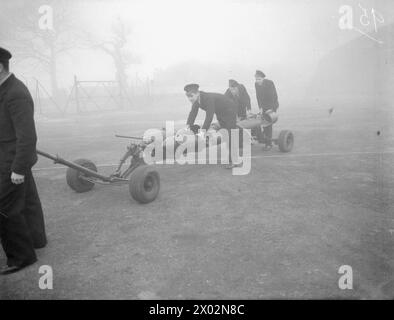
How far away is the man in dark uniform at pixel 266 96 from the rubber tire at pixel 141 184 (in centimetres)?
416

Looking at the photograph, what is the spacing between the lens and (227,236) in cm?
413

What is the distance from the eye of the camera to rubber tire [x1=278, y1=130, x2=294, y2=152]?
27.7 feet

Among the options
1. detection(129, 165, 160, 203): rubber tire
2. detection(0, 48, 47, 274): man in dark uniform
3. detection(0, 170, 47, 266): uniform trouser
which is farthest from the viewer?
detection(129, 165, 160, 203): rubber tire

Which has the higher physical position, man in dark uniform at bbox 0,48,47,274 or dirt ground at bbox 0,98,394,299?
man in dark uniform at bbox 0,48,47,274

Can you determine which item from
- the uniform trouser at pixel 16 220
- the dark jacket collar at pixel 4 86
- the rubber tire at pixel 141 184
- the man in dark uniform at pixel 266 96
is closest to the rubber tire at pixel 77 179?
the rubber tire at pixel 141 184

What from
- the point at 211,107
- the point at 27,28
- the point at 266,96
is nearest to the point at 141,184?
the point at 211,107

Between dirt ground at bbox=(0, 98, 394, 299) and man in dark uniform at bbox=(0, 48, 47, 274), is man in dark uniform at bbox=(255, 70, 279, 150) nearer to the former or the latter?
dirt ground at bbox=(0, 98, 394, 299)

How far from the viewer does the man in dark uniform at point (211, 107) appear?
6937 millimetres

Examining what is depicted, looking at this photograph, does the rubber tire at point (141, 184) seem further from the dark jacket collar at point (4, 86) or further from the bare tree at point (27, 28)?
the bare tree at point (27, 28)

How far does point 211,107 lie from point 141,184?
264cm

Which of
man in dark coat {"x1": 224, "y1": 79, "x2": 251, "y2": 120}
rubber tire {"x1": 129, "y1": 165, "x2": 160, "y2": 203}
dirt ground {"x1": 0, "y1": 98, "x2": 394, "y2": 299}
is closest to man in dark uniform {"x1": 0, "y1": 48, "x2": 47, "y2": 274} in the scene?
dirt ground {"x1": 0, "y1": 98, "x2": 394, "y2": 299}

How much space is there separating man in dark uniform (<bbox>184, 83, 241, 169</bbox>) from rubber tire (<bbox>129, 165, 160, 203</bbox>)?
6.11ft
